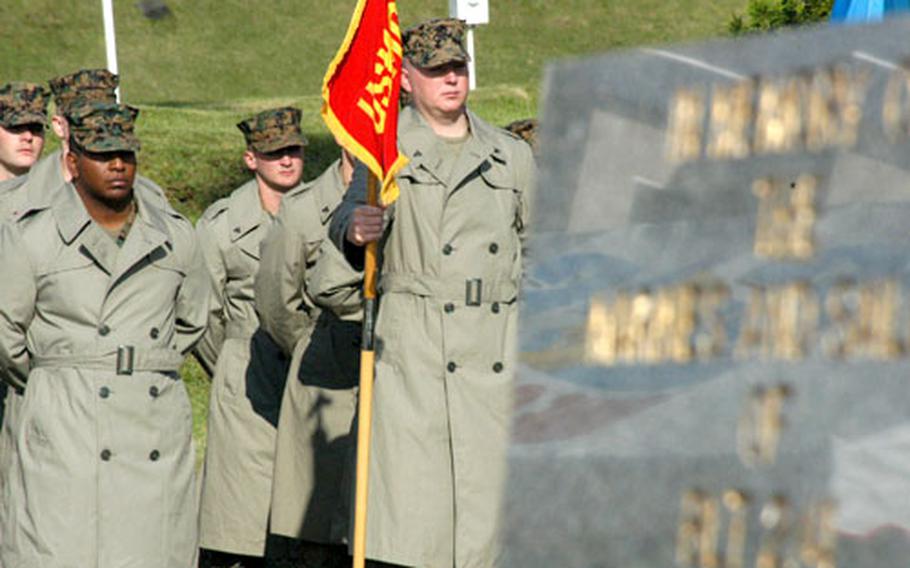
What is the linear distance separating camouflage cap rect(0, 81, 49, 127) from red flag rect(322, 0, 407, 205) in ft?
9.79

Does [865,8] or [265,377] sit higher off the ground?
[865,8]

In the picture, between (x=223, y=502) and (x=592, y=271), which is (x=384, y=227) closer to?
(x=223, y=502)

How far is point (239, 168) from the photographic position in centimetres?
1666

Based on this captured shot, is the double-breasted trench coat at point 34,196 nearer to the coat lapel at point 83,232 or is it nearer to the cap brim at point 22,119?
the coat lapel at point 83,232

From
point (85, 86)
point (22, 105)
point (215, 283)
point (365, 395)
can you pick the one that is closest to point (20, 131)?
point (22, 105)

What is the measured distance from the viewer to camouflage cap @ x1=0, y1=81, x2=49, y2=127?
10.4 m

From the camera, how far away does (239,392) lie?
10406 mm

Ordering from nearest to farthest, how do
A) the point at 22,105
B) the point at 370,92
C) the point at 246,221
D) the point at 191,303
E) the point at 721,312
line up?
1. the point at 721,312
2. the point at 370,92
3. the point at 191,303
4. the point at 246,221
5. the point at 22,105

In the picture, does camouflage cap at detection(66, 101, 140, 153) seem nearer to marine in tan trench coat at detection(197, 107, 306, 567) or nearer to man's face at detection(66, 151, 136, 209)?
man's face at detection(66, 151, 136, 209)

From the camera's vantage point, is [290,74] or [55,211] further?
[290,74]

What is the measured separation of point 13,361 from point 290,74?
25.1m

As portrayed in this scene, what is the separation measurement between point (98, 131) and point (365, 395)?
1.21 meters

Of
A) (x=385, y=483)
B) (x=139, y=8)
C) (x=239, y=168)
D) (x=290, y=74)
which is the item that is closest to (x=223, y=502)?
(x=385, y=483)

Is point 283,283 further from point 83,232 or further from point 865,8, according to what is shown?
point 865,8
